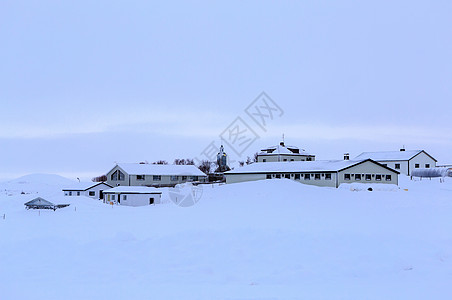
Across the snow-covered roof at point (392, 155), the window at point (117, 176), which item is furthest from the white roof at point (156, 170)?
the snow-covered roof at point (392, 155)

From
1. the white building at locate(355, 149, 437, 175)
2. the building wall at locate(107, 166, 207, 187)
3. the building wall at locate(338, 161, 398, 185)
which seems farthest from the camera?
the white building at locate(355, 149, 437, 175)

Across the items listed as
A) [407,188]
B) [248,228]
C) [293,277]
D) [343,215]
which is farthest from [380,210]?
[407,188]

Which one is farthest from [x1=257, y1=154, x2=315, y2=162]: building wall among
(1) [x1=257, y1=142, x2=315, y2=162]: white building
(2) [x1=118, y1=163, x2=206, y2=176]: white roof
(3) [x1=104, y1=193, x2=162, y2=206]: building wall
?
(3) [x1=104, y1=193, x2=162, y2=206]: building wall

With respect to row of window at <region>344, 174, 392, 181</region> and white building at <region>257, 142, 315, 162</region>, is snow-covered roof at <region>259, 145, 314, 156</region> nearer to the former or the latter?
white building at <region>257, 142, 315, 162</region>

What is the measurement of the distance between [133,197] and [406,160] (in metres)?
48.1

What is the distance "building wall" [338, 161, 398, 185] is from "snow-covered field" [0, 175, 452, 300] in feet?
55.3

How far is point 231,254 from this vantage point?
23609 mm

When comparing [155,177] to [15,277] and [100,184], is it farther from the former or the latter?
[15,277]

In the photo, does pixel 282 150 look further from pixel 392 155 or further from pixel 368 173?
pixel 368 173

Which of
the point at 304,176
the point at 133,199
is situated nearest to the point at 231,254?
the point at 133,199

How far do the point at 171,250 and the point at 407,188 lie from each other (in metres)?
39.7

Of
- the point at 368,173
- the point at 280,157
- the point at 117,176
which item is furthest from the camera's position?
the point at 280,157

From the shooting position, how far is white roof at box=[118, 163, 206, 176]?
71062 mm

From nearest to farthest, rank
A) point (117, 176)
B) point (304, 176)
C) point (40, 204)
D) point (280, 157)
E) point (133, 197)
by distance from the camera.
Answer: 1. point (40, 204)
2. point (133, 197)
3. point (304, 176)
4. point (117, 176)
5. point (280, 157)
